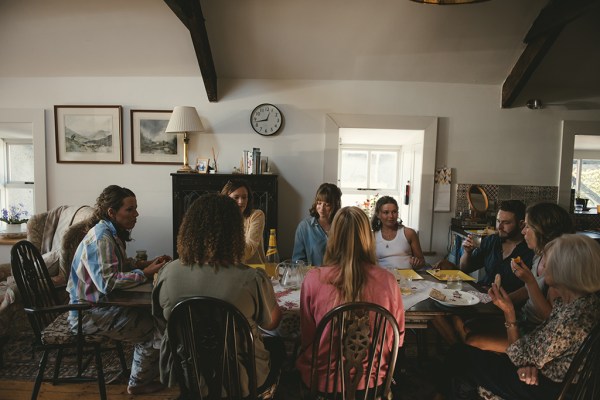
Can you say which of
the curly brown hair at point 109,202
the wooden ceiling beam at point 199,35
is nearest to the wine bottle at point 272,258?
the curly brown hair at point 109,202

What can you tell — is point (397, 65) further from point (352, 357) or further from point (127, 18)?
point (352, 357)

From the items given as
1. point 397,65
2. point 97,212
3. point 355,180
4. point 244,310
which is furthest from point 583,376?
point 355,180

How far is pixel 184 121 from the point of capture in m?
3.39

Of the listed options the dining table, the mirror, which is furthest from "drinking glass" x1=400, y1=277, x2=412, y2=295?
the mirror

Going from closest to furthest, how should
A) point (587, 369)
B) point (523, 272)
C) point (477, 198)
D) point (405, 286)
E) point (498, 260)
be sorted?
point (587, 369), point (523, 272), point (405, 286), point (498, 260), point (477, 198)

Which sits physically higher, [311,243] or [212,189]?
[212,189]

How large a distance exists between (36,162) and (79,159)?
43cm

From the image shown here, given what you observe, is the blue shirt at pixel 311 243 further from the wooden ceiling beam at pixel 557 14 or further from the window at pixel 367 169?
the wooden ceiling beam at pixel 557 14

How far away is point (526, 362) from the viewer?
143 centimetres

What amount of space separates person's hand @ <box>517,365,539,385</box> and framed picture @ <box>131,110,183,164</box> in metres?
3.32

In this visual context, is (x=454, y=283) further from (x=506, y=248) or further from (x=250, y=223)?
(x=250, y=223)

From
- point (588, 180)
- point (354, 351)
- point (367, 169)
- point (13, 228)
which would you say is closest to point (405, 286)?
point (354, 351)

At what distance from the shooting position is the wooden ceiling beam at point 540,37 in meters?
2.64

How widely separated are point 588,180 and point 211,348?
6.96 meters
